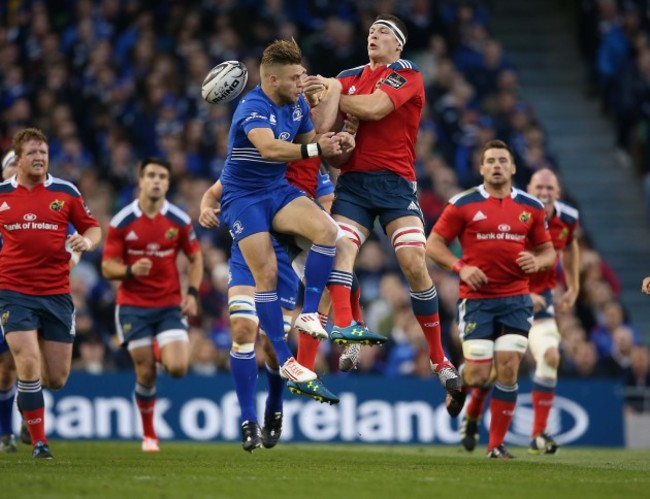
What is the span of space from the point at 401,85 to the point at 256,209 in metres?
1.69

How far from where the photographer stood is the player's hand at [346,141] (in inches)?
453

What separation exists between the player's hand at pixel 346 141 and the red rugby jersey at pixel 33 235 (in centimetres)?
316

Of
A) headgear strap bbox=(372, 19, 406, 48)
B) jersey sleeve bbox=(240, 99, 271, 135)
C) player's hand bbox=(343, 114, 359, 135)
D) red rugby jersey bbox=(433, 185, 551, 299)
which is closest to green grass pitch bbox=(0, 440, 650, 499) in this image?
red rugby jersey bbox=(433, 185, 551, 299)

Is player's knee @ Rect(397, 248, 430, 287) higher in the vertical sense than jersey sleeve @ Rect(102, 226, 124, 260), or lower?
lower

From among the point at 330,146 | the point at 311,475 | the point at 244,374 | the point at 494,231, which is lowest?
the point at 311,475

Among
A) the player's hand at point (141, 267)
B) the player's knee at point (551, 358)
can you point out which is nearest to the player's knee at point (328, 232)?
the player's hand at point (141, 267)

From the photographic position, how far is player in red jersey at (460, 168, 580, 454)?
50.6 feet

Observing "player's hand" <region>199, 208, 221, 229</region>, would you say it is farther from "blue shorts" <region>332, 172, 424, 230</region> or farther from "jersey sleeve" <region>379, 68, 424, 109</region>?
"jersey sleeve" <region>379, 68, 424, 109</region>

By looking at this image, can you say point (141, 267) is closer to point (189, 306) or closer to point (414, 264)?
point (189, 306)

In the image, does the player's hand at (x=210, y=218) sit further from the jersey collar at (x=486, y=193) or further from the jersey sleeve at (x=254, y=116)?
the jersey collar at (x=486, y=193)

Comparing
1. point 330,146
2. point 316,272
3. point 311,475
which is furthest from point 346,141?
point 311,475

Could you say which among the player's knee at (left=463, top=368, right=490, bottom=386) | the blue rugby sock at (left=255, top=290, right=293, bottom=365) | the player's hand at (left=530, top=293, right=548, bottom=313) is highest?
the player's hand at (left=530, top=293, right=548, bottom=313)

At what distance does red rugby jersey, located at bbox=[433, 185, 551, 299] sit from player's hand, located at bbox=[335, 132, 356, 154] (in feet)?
9.38

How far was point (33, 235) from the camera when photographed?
43.5 feet
